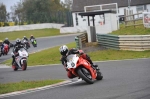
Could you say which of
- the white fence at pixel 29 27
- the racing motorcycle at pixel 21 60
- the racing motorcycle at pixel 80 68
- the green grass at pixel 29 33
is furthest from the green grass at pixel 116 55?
the white fence at pixel 29 27

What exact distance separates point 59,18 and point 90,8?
103 feet

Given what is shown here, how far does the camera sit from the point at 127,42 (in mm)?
24047

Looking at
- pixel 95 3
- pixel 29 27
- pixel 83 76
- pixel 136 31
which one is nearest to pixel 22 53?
pixel 136 31

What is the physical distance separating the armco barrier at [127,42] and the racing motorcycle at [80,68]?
10286mm

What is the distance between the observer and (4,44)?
36.5 m

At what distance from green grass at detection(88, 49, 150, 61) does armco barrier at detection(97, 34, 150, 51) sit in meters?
0.36

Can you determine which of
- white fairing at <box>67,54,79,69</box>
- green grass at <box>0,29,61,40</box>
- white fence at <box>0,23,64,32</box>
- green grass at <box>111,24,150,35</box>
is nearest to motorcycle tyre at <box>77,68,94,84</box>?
white fairing at <box>67,54,79,69</box>

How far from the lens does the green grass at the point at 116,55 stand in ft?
72.2

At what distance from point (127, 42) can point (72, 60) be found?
467 inches

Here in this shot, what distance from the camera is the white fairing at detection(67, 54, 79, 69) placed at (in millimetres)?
12570

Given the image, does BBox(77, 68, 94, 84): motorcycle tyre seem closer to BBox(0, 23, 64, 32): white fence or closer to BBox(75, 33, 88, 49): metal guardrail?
BBox(75, 33, 88, 49): metal guardrail

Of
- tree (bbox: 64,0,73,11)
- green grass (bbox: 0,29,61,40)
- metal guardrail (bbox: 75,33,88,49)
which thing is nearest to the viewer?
metal guardrail (bbox: 75,33,88,49)

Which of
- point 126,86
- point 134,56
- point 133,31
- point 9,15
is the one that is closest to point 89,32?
point 133,31

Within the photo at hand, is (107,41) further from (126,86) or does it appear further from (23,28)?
(23,28)
